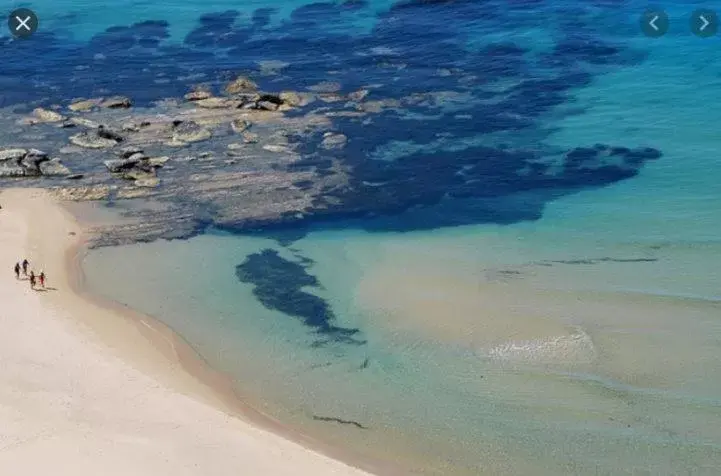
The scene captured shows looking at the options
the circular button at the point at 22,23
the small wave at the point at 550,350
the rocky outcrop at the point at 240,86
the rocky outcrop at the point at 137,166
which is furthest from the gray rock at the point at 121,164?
the circular button at the point at 22,23

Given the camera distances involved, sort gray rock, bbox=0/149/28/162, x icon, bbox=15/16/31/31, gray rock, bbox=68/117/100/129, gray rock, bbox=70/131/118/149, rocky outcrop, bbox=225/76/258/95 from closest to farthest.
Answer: gray rock, bbox=0/149/28/162, gray rock, bbox=70/131/118/149, gray rock, bbox=68/117/100/129, rocky outcrop, bbox=225/76/258/95, x icon, bbox=15/16/31/31

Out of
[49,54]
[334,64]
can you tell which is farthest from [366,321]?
[49,54]

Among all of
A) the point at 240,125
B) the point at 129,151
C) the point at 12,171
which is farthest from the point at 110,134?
the point at 240,125

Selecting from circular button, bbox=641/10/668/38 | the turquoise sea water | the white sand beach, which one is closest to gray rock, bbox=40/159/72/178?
the turquoise sea water

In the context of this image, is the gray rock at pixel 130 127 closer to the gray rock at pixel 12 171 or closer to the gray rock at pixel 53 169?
the gray rock at pixel 53 169

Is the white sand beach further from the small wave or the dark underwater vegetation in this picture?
the small wave

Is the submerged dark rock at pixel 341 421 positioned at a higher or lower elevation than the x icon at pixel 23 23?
lower

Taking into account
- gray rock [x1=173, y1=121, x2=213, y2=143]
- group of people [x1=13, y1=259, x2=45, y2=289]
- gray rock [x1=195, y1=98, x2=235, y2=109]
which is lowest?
group of people [x1=13, y1=259, x2=45, y2=289]

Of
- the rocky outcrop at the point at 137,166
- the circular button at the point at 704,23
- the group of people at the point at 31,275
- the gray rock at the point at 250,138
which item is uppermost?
the circular button at the point at 704,23
